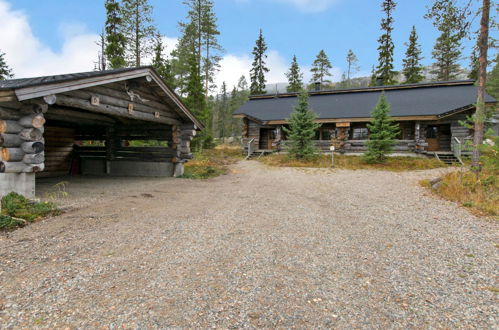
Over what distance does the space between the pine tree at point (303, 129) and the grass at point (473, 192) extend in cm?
805

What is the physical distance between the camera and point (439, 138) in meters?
18.6

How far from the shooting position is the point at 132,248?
3.63 m

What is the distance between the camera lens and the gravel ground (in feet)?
7.30

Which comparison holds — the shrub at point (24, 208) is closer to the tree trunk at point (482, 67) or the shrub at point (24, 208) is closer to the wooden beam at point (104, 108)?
the wooden beam at point (104, 108)

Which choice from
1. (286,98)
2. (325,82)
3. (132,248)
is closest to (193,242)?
(132,248)

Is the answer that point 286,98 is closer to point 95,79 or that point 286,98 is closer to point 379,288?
point 95,79

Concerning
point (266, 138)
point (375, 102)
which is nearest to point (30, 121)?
point (266, 138)

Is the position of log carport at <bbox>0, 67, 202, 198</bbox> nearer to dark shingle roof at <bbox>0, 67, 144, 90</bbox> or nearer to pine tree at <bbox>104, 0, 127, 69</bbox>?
dark shingle roof at <bbox>0, 67, 144, 90</bbox>

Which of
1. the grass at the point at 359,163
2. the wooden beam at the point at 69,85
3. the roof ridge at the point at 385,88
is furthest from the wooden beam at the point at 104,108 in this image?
the roof ridge at the point at 385,88

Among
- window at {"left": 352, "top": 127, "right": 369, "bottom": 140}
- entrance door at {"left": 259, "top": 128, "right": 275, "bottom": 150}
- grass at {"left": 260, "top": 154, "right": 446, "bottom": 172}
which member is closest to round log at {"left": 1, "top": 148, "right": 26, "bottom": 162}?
grass at {"left": 260, "top": 154, "right": 446, "bottom": 172}

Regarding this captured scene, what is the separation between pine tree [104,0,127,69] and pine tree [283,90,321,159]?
14.6 metres

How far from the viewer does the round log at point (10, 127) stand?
5.38m

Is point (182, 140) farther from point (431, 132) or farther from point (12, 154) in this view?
point (431, 132)

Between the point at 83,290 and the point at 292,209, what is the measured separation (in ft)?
14.7
